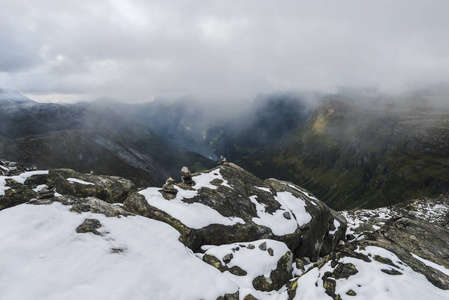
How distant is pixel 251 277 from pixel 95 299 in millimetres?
10686

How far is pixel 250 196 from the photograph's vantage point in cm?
2827

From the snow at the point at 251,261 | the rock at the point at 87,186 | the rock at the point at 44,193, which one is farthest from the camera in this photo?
the rock at the point at 87,186

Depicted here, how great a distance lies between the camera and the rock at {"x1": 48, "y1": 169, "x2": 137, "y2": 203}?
1038 inches

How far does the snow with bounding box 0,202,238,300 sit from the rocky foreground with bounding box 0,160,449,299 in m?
0.06

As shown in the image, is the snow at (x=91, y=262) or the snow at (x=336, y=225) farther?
the snow at (x=336, y=225)

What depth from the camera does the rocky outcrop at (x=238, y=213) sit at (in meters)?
20.6

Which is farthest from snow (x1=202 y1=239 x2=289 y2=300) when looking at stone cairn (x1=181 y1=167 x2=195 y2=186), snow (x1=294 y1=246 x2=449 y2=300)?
stone cairn (x1=181 y1=167 x2=195 y2=186)

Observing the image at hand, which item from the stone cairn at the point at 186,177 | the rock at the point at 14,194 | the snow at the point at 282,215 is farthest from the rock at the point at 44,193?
the snow at the point at 282,215

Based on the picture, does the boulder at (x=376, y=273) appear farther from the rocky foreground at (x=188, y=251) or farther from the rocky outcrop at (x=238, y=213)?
the rocky outcrop at (x=238, y=213)

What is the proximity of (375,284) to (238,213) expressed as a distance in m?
13.3

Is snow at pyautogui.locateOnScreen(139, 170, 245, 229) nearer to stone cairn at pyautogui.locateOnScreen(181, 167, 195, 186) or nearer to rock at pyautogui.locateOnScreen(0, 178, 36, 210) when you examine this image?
stone cairn at pyautogui.locateOnScreen(181, 167, 195, 186)

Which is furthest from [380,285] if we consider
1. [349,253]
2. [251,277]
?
[251,277]

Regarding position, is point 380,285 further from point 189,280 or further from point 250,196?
point 250,196

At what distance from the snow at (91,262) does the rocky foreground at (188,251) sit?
0.06 m
